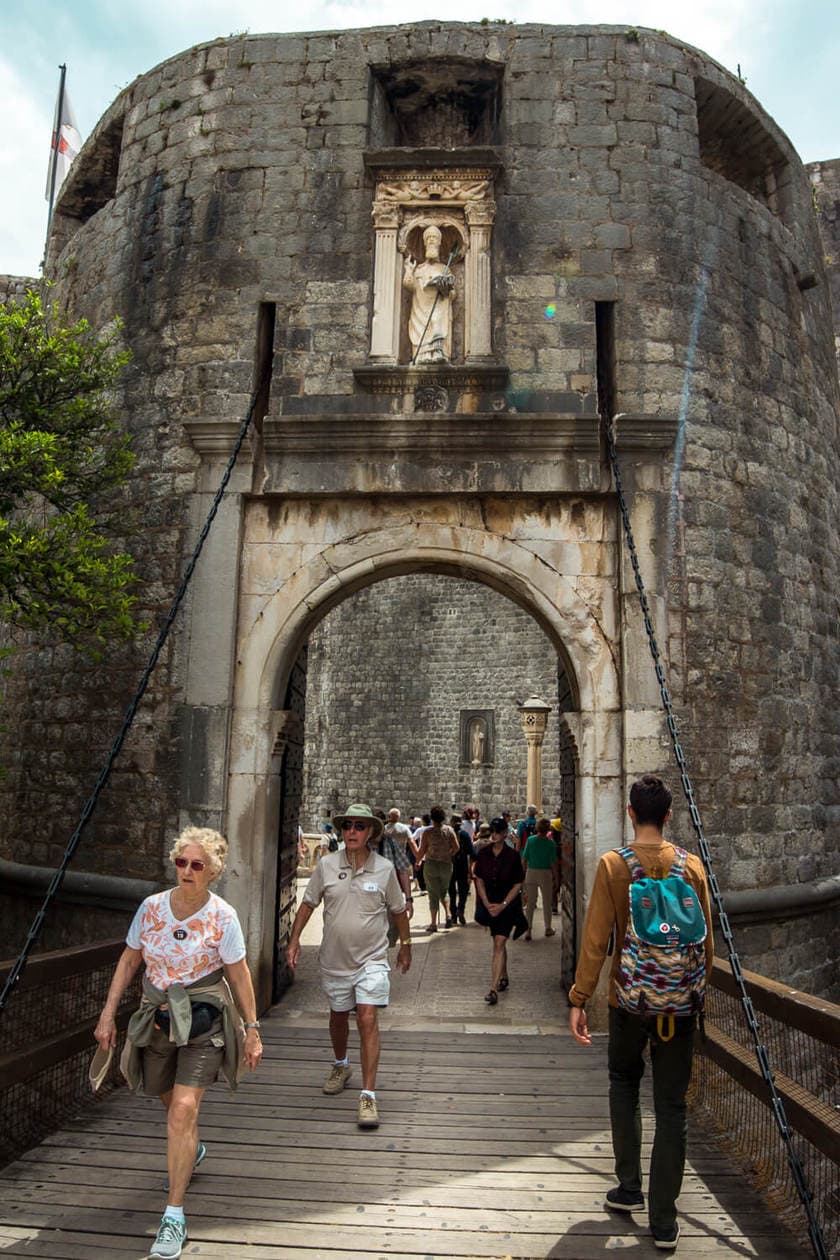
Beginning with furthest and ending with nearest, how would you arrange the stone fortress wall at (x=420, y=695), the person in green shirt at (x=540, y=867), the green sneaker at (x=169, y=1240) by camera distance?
the stone fortress wall at (x=420, y=695)
the person in green shirt at (x=540, y=867)
the green sneaker at (x=169, y=1240)

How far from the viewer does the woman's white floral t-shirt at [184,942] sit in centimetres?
318

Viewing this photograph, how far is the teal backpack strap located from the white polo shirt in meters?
1.60

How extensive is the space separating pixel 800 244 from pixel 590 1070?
706cm

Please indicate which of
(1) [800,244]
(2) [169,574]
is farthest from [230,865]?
(1) [800,244]

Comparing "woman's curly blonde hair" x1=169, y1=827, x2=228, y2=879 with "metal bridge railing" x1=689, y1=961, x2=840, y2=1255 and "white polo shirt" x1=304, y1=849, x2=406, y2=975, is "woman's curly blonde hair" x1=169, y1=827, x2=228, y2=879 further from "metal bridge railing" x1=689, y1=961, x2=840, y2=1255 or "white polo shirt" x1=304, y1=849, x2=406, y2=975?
"metal bridge railing" x1=689, y1=961, x2=840, y2=1255

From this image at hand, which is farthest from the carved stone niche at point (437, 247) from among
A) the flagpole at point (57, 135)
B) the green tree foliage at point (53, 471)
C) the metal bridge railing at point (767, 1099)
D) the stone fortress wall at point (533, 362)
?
the flagpole at point (57, 135)

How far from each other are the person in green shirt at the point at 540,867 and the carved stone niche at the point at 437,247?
5284 millimetres

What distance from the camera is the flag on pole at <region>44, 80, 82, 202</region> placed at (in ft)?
47.9

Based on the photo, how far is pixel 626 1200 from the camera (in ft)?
11.1

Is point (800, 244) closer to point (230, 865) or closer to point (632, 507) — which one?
point (632, 507)

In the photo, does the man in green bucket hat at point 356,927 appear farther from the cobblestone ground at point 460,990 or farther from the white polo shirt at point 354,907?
the cobblestone ground at point 460,990

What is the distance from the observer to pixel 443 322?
267 inches

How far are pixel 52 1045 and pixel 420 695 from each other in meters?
18.6

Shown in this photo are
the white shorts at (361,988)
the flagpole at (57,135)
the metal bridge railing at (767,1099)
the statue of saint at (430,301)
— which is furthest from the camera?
the flagpole at (57,135)
